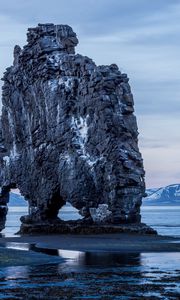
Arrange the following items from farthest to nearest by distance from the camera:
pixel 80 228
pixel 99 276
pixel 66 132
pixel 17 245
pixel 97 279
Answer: pixel 66 132
pixel 80 228
pixel 17 245
pixel 99 276
pixel 97 279

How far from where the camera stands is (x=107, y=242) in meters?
66.9

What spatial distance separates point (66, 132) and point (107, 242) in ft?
72.2

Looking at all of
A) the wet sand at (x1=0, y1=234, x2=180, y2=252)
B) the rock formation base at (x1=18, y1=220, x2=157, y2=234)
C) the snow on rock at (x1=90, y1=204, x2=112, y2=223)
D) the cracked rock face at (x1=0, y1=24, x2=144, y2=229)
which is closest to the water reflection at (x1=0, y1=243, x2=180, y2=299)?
the wet sand at (x1=0, y1=234, x2=180, y2=252)

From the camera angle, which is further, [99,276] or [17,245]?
[17,245]

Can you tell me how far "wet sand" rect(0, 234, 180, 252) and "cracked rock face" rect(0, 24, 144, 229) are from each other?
720cm

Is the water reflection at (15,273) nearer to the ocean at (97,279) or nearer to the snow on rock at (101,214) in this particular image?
the ocean at (97,279)

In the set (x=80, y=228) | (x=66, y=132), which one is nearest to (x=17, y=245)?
(x=80, y=228)

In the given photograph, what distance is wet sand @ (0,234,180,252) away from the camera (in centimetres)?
6162

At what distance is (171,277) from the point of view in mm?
40000

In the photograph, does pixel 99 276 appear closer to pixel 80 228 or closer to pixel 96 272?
pixel 96 272

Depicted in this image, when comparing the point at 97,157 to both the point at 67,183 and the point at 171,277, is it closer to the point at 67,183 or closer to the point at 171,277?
the point at 67,183

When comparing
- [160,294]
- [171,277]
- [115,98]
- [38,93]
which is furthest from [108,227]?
[160,294]

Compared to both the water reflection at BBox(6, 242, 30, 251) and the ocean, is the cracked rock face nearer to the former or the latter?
the water reflection at BBox(6, 242, 30, 251)

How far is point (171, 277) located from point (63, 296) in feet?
28.2
